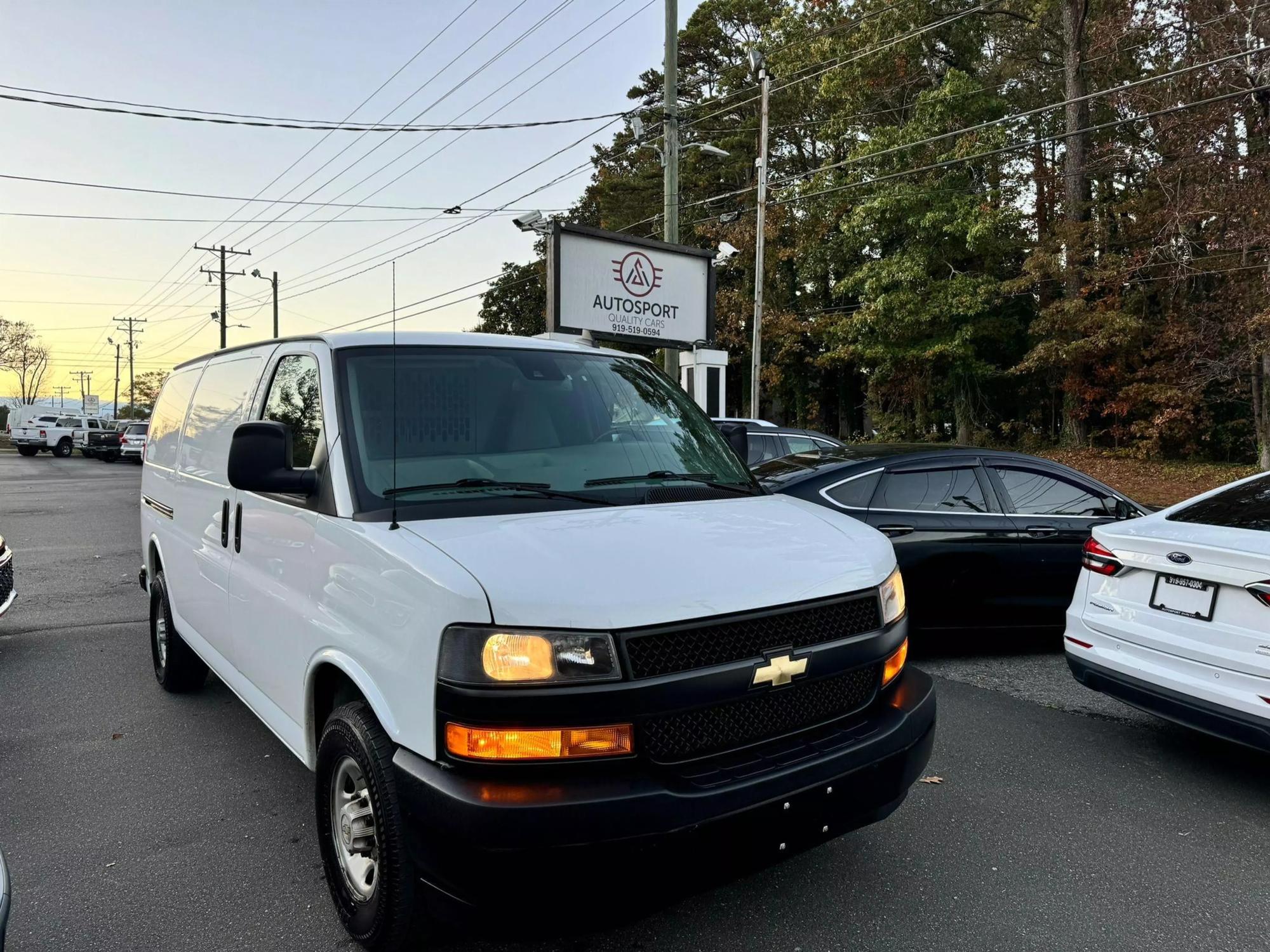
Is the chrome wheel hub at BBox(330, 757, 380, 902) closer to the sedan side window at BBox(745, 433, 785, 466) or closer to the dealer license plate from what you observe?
the dealer license plate

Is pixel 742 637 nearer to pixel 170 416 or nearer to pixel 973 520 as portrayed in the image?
pixel 973 520

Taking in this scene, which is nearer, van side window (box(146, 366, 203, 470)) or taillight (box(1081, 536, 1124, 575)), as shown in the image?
taillight (box(1081, 536, 1124, 575))

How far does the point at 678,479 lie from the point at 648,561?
0.92 meters

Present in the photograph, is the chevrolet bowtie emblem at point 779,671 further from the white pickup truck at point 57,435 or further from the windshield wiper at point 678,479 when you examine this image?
the white pickup truck at point 57,435

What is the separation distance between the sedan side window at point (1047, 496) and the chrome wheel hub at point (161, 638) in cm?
557

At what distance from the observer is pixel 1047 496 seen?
20.1ft

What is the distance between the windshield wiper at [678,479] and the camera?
3.07 m

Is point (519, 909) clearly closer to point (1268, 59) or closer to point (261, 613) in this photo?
point (261, 613)

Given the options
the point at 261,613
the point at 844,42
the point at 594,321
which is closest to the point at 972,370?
the point at 844,42

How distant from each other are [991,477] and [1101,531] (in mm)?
1676

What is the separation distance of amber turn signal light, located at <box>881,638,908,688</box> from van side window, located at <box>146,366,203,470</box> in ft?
13.1

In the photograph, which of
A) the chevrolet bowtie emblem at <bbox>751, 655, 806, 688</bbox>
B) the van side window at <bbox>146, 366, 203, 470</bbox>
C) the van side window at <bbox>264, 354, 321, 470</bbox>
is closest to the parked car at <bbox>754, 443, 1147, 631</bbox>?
the chevrolet bowtie emblem at <bbox>751, 655, 806, 688</bbox>

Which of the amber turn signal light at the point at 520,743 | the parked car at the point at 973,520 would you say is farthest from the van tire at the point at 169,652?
the parked car at the point at 973,520

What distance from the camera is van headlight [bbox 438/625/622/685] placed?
213 centimetres
